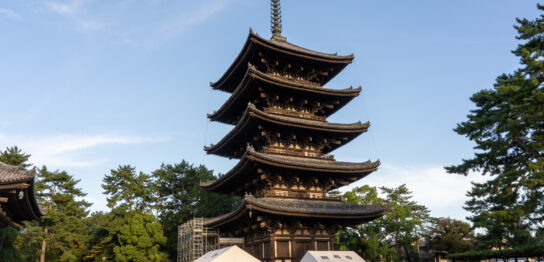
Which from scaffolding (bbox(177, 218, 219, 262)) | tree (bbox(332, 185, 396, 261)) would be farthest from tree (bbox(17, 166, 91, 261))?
tree (bbox(332, 185, 396, 261))

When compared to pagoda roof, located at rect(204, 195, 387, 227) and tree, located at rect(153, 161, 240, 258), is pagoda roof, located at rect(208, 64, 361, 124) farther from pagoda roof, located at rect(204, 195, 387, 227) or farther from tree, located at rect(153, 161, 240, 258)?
tree, located at rect(153, 161, 240, 258)

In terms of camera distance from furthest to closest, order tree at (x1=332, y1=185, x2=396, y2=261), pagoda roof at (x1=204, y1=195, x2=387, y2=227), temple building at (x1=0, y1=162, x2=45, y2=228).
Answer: tree at (x1=332, y1=185, x2=396, y2=261)
pagoda roof at (x1=204, y1=195, x2=387, y2=227)
temple building at (x1=0, y1=162, x2=45, y2=228)

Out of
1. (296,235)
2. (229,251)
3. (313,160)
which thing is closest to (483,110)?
(313,160)

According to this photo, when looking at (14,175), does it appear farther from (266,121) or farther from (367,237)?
(367,237)

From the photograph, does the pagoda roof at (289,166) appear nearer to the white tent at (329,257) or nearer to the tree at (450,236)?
the white tent at (329,257)

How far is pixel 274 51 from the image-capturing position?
2894cm

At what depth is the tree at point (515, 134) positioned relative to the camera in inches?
603

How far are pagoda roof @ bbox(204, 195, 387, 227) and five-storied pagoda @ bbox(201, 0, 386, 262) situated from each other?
6 cm

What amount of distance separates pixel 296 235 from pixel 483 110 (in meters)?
13.6

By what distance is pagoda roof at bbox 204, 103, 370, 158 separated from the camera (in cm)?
2508

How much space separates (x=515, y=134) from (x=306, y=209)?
38.9 ft

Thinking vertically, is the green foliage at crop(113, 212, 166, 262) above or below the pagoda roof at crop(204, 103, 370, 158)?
below

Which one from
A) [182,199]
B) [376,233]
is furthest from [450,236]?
[182,199]

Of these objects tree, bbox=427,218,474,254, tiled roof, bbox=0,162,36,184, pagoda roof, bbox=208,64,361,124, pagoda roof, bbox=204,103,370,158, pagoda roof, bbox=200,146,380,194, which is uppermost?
pagoda roof, bbox=208,64,361,124
